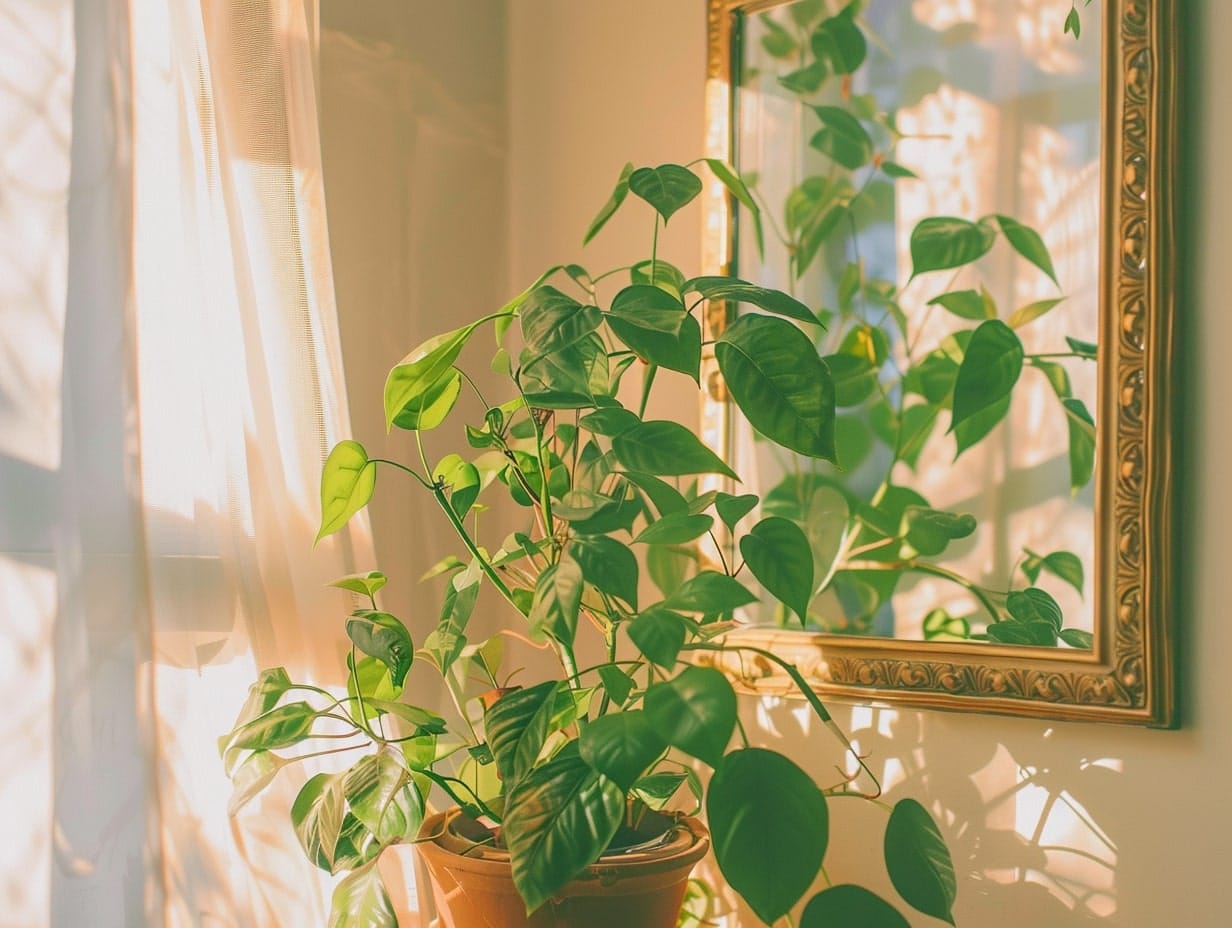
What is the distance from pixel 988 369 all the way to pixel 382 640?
2.31 ft

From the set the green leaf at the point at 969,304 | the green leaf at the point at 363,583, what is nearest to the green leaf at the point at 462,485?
the green leaf at the point at 363,583

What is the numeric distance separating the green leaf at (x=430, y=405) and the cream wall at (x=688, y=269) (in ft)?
1.44

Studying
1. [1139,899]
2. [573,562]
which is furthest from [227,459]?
[1139,899]

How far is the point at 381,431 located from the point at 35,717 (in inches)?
23.3

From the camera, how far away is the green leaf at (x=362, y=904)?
107cm

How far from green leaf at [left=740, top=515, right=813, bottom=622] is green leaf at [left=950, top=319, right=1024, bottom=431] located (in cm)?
38

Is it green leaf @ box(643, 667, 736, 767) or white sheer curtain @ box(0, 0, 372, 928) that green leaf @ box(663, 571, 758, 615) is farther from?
white sheer curtain @ box(0, 0, 372, 928)

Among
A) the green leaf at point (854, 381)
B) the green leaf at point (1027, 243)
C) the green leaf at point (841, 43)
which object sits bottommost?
the green leaf at point (854, 381)

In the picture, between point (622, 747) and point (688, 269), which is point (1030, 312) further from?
point (622, 747)

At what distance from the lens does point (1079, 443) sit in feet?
4.00

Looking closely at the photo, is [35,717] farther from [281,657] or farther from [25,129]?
[25,129]

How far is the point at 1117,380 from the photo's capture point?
3.89ft

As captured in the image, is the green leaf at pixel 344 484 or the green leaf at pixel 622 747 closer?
the green leaf at pixel 622 747

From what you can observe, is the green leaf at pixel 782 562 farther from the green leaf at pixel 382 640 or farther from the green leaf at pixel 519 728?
the green leaf at pixel 382 640
